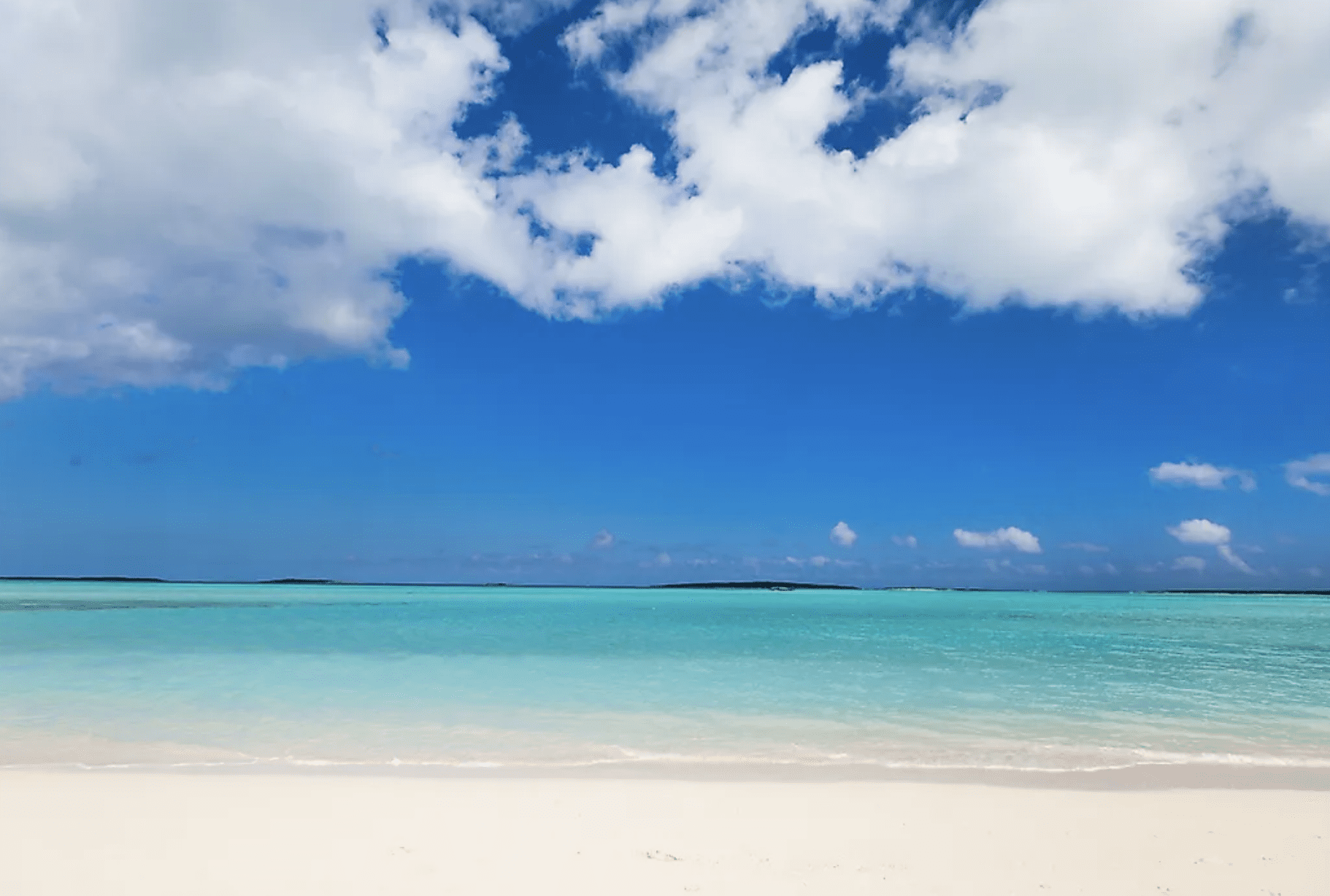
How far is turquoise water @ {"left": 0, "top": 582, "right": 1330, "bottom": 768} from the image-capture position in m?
11.3

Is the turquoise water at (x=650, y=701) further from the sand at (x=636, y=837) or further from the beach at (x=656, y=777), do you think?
the sand at (x=636, y=837)

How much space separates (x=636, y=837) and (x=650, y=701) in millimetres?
8426

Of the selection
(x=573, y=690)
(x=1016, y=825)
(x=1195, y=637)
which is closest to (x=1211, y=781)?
(x=1016, y=825)

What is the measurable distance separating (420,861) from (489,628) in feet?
112

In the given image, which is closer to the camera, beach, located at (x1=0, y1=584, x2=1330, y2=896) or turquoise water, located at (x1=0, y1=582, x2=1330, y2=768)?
beach, located at (x1=0, y1=584, x2=1330, y2=896)

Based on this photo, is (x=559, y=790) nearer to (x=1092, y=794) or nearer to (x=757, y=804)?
(x=757, y=804)

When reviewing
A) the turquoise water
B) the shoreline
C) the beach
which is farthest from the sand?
the turquoise water

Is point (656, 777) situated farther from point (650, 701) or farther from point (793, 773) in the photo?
point (650, 701)

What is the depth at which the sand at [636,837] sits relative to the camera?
6137 mm

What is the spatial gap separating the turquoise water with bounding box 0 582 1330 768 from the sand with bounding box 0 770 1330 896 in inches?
73.0

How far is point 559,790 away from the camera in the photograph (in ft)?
29.1

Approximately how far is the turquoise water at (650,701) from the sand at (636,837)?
1853 mm

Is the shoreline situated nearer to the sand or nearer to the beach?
the beach

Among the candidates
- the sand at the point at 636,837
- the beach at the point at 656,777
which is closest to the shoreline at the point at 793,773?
the beach at the point at 656,777
